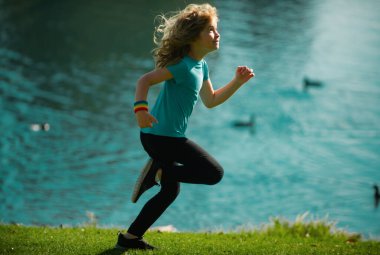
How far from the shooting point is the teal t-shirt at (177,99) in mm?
6109

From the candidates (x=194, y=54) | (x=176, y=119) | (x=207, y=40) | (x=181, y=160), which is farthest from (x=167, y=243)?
(x=207, y=40)

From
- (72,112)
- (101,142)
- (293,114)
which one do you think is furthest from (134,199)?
(293,114)

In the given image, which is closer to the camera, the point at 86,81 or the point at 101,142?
the point at 101,142

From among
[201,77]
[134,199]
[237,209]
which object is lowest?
[237,209]

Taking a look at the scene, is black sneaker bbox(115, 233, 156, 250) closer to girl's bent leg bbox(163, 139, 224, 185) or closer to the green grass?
the green grass

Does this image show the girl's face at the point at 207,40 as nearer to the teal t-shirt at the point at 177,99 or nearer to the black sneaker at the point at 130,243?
the teal t-shirt at the point at 177,99

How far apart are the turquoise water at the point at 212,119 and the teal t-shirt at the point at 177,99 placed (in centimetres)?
701

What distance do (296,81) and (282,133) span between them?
6.48 metres

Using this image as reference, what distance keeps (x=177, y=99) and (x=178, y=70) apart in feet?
0.89

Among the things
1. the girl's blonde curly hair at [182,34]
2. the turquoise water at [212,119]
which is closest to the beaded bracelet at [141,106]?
the girl's blonde curly hair at [182,34]

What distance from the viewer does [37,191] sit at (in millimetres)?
20656

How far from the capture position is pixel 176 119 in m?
6.17

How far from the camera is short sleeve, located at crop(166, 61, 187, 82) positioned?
19.9 feet

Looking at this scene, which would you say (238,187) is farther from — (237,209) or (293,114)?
(293,114)
